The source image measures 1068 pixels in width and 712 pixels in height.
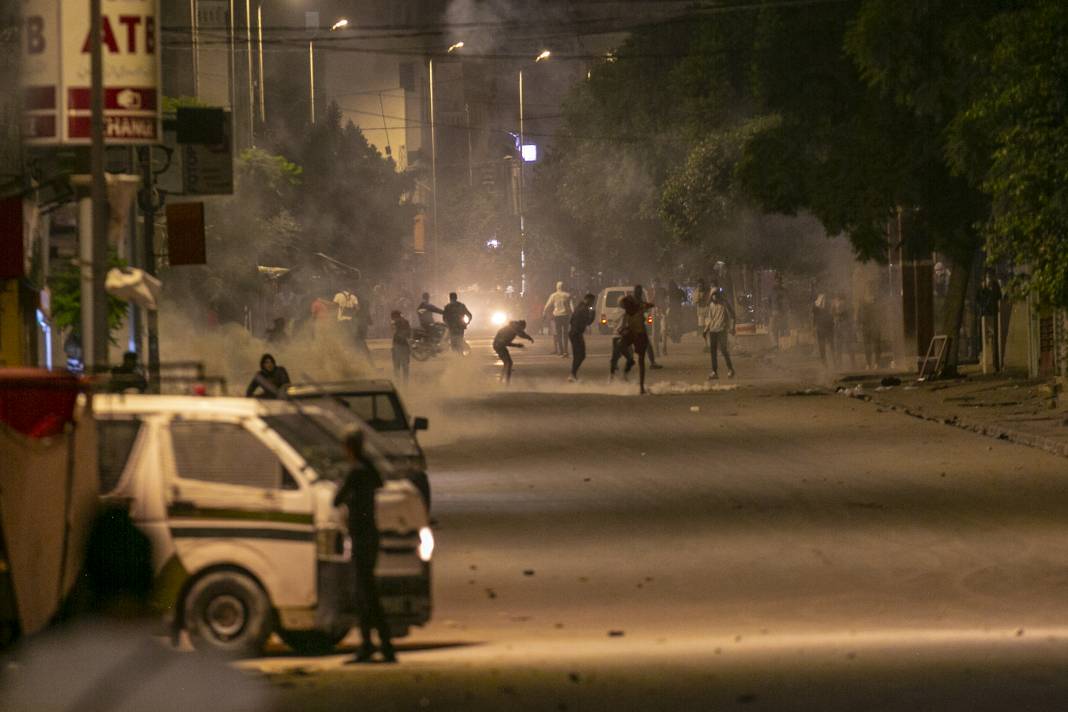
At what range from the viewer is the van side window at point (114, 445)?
10.5m

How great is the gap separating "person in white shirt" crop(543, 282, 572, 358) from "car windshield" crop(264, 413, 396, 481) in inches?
1550

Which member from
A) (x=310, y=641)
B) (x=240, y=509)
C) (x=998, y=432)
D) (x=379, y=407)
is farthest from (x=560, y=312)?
(x=240, y=509)

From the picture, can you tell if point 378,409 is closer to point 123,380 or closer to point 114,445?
point 123,380

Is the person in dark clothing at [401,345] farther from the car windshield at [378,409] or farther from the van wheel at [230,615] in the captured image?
the van wheel at [230,615]

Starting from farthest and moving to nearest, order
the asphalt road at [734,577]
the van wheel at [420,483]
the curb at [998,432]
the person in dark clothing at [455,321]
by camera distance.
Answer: the person in dark clothing at [455,321]
the curb at [998,432]
the van wheel at [420,483]
the asphalt road at [734,577]

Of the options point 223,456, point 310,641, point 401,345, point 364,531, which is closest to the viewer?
point 364,531

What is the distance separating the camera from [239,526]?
10281 millimetres

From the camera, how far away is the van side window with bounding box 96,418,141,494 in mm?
10461

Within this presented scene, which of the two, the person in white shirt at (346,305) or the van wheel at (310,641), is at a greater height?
the person in white shirt at (346,305)

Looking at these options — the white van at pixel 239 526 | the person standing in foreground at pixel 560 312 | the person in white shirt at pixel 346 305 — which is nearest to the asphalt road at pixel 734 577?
the white van at pixel 239 526

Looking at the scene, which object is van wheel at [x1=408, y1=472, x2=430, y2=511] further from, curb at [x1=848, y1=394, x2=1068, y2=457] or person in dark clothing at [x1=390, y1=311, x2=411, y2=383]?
person in dark clothing at [x1=390, y1=311, x2=411, y2=383]

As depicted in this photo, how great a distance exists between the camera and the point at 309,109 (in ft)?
258

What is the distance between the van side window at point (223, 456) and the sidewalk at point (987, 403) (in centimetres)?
1375

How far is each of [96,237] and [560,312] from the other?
37.6 meters
